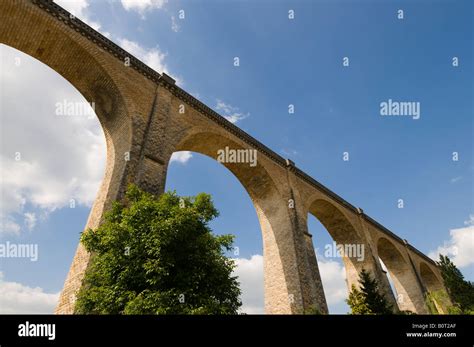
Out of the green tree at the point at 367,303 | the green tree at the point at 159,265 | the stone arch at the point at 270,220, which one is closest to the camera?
the green tree at the point at 159,265

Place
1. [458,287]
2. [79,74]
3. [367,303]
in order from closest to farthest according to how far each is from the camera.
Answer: [79,74], [367,303], [458,287]

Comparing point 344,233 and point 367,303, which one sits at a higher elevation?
point 344,233

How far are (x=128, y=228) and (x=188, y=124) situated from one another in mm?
7853

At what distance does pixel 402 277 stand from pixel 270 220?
19.2 metres

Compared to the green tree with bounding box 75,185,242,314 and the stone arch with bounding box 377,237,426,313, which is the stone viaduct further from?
the stone arch with bounding box 377,237,426,313

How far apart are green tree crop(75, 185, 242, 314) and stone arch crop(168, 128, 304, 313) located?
241 inches

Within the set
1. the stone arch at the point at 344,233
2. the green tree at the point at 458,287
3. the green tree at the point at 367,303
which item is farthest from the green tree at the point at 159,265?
the green tree at the point at 458,287

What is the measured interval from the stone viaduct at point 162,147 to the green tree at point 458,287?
10.4 meters

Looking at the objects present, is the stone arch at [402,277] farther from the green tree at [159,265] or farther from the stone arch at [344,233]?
the green tree at [159,265]

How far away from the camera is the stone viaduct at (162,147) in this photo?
33.6 ft

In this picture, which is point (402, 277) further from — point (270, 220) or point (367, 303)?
point (270, 220)

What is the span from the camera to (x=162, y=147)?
11.9 meters

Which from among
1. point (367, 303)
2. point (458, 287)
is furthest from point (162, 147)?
point (458, 287)

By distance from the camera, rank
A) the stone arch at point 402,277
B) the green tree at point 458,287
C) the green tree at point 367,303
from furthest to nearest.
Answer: the stone arch at point 402,277
the green tree at point 458,287
the green tree at point 367,303
